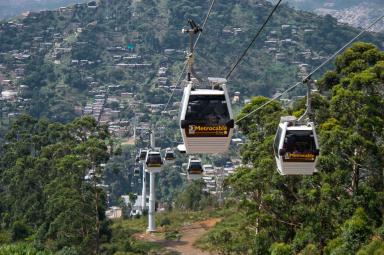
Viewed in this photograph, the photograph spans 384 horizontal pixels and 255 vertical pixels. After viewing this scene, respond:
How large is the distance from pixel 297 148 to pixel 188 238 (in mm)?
21504

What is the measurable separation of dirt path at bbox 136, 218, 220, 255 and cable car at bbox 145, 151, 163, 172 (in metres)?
3.67

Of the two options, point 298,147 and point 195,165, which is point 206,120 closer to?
point 298,147

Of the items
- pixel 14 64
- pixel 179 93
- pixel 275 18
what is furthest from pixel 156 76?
pixel 275 18

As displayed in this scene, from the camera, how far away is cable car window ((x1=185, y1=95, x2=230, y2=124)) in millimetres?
11766

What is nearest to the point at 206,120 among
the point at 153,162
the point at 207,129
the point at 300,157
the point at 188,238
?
the point at 207,129

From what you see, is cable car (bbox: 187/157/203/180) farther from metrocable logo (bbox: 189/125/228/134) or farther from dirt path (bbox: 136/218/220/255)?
metrocable logo (bbox: 189/125/228/134)

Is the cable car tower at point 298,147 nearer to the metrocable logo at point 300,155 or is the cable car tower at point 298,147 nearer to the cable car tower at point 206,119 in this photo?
the metrocable logo at point 300,155

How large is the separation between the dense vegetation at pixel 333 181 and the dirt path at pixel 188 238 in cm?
617

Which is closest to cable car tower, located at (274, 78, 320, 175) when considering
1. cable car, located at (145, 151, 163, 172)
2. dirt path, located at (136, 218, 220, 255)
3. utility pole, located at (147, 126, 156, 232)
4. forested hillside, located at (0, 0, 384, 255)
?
forested hillside, located at (0, 0, 384, 255)

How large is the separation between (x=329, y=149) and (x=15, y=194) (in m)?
25.9

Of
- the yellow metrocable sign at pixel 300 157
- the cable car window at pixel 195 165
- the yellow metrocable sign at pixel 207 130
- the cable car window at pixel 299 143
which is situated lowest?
the cable car window at pixel 195 165

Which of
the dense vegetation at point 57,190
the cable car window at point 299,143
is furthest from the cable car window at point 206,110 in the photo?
the dense vegetation at point 57,190

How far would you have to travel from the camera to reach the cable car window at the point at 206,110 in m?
11.8

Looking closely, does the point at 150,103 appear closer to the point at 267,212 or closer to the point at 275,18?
the point at 275,18
